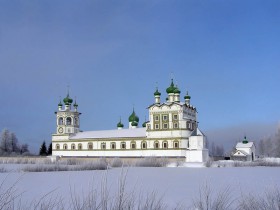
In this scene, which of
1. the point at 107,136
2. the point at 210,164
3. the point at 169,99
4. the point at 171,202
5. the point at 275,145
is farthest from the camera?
the point at 275,145

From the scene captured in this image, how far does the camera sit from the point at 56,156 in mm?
50656

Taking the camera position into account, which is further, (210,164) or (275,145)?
(275,145)

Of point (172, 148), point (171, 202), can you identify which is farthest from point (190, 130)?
point (171, 202)

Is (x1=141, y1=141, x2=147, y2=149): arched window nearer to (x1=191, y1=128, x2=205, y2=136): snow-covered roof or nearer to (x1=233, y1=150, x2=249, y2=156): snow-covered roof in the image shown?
(x1=191, y1=128, x2=205, y2=136): snow-covered roof

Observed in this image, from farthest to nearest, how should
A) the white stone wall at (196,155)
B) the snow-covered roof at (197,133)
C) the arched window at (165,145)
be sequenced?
1. the arched window at (165,145)
2. the snow-covered roof at (197,133)
3. the white stone wall at (196,155)

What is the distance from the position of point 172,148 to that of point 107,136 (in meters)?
10.5

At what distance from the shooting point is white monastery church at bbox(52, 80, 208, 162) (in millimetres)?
42250

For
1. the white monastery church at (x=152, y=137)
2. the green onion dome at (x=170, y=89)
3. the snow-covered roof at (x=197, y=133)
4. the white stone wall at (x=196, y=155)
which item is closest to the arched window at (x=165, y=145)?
the white monastery church at (x=152, y=137)

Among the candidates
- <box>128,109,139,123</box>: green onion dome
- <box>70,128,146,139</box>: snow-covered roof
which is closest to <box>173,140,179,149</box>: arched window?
<box>70,128,146,139</box>: snow-covered roof

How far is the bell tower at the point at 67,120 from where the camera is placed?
5266cm

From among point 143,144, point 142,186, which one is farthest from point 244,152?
point 142,186

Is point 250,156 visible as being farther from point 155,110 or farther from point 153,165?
point 153,165

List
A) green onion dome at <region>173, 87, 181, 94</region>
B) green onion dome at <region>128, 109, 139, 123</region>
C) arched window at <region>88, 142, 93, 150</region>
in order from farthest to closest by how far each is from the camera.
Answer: green onion dome at <region>128, 109, 139, 123</region> < arched window at <region>88, 142, 93, 150</region> < green onion dome at <region>173, 87, 181, 94</region>

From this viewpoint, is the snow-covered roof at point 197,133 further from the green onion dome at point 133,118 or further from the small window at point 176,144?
the green onion dome at point 133,118
